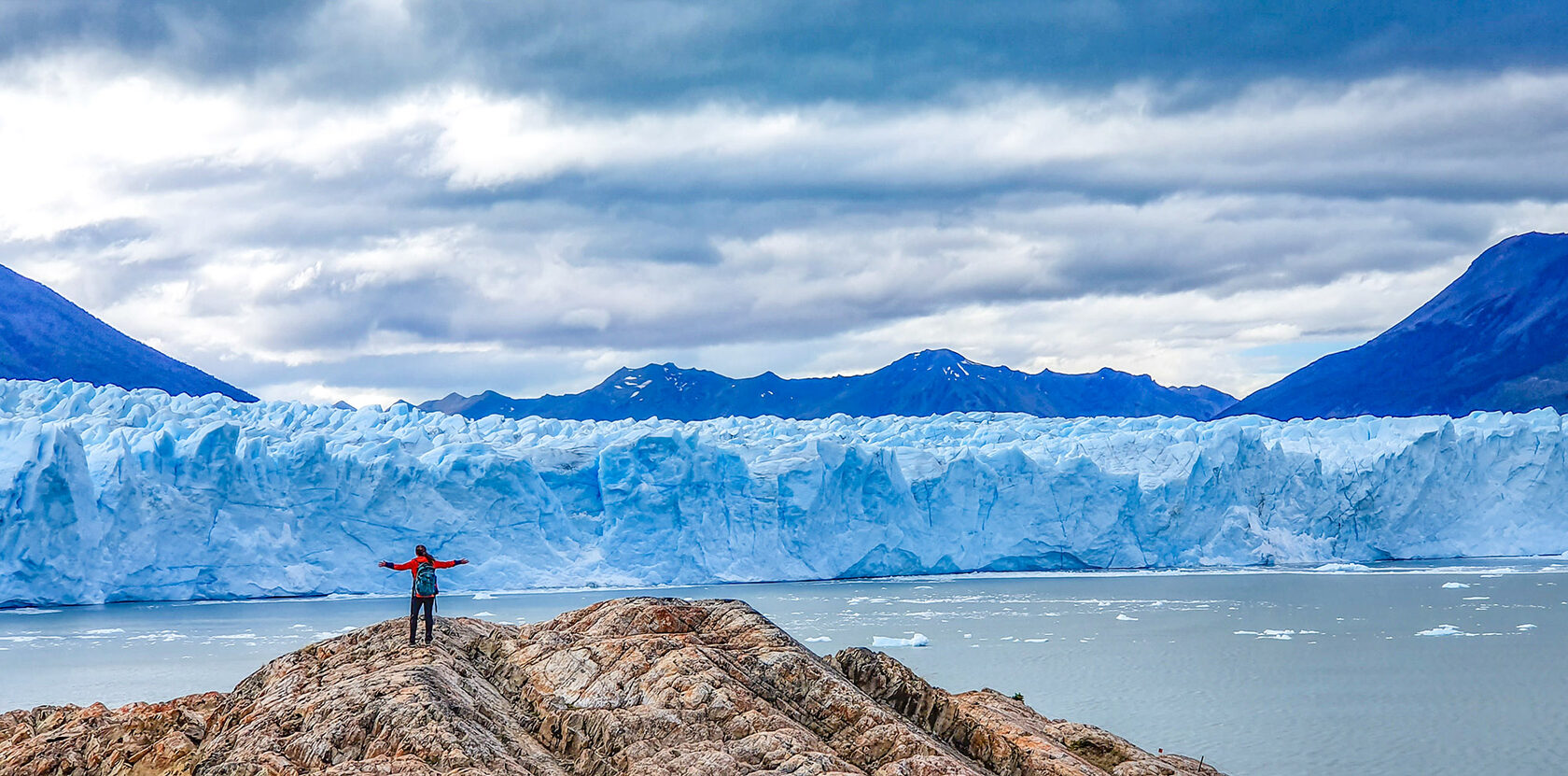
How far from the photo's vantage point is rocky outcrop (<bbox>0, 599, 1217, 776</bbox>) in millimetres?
6969

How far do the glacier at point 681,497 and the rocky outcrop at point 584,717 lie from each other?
20783 mm

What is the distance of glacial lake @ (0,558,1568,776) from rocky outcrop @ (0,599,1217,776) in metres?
6.24

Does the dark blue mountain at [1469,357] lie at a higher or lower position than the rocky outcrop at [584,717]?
higher

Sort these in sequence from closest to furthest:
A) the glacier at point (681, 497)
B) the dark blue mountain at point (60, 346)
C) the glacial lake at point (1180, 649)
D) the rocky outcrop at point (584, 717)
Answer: the rocky outcrop at point (584, 717) < the glacial lake at point (1180, 649) < the glacier at point (681, 497) < the dark blue mountain at point (60, 346)

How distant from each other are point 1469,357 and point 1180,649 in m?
77.0

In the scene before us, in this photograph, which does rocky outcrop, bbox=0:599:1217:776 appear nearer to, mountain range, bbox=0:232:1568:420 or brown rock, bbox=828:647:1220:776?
brown rock, bbox=828:647:1220:776

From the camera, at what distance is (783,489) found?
35.0 meters

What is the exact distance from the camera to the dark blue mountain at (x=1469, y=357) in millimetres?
81938

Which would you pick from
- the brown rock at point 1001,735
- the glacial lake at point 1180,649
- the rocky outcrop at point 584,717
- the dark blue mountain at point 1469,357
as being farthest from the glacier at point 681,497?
the dark blue mountain at point 1469,357

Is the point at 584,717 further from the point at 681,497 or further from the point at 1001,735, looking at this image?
the point at 681,497

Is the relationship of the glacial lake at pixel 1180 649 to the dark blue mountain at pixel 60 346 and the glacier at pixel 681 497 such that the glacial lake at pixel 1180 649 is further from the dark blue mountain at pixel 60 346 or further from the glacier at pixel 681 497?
the dark blue mountain at pixel 60 346

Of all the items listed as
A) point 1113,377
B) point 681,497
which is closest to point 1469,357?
point 1113,377

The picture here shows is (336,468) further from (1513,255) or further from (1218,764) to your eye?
(1513,255)

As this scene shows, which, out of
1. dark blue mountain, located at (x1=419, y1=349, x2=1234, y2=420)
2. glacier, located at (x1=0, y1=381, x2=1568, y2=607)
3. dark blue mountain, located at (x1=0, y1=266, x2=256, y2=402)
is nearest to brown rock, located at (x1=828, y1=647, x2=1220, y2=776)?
glacier, located at (x1=0, y1=381, x2=1568, y2=607)
